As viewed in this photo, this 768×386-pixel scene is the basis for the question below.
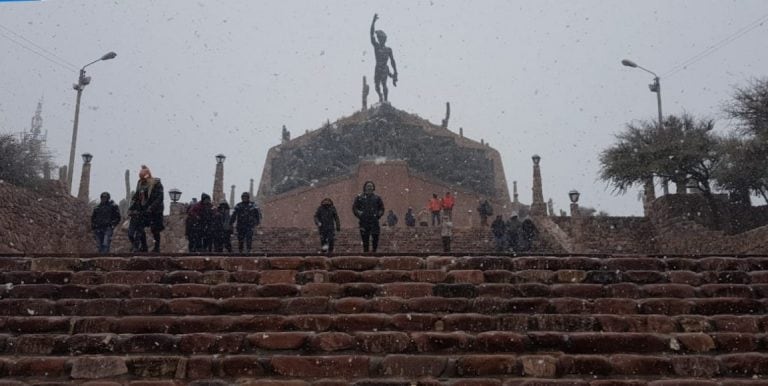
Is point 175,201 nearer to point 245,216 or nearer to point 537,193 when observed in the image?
point 245,216

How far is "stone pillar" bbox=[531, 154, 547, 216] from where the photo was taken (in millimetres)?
21031

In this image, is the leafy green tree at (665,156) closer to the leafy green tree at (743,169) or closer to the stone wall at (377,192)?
the leafy green tree at (743,169)

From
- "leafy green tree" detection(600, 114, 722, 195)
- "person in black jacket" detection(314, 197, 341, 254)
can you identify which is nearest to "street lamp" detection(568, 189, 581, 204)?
"leafy green tree" detection(600, 114, 722, 195)

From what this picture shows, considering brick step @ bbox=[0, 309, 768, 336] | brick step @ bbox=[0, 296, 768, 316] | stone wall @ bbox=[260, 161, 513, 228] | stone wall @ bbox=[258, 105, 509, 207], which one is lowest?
brick step @ bbox=[0, 309, 768, 336]

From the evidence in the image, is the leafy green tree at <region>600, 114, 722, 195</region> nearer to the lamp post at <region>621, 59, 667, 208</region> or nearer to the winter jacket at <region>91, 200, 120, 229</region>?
the lamp post at <region>621, 59, 667, 208</region>

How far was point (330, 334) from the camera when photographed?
4500 mm

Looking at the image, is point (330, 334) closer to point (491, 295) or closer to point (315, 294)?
point (315, 294)

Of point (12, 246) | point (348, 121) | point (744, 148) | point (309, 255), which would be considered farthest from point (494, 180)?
point (309, 255)

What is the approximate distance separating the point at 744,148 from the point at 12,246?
54.8 feet

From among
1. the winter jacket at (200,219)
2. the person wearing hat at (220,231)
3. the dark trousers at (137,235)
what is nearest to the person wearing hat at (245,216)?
the person wearing hat at (220,231)

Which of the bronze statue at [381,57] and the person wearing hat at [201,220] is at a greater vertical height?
the bronze statue at [381,57]

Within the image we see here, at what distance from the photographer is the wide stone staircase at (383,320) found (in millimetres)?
4191

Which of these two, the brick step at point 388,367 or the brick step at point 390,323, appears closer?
the brick step at point 388,367

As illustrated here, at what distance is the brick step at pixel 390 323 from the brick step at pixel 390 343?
16 cm
